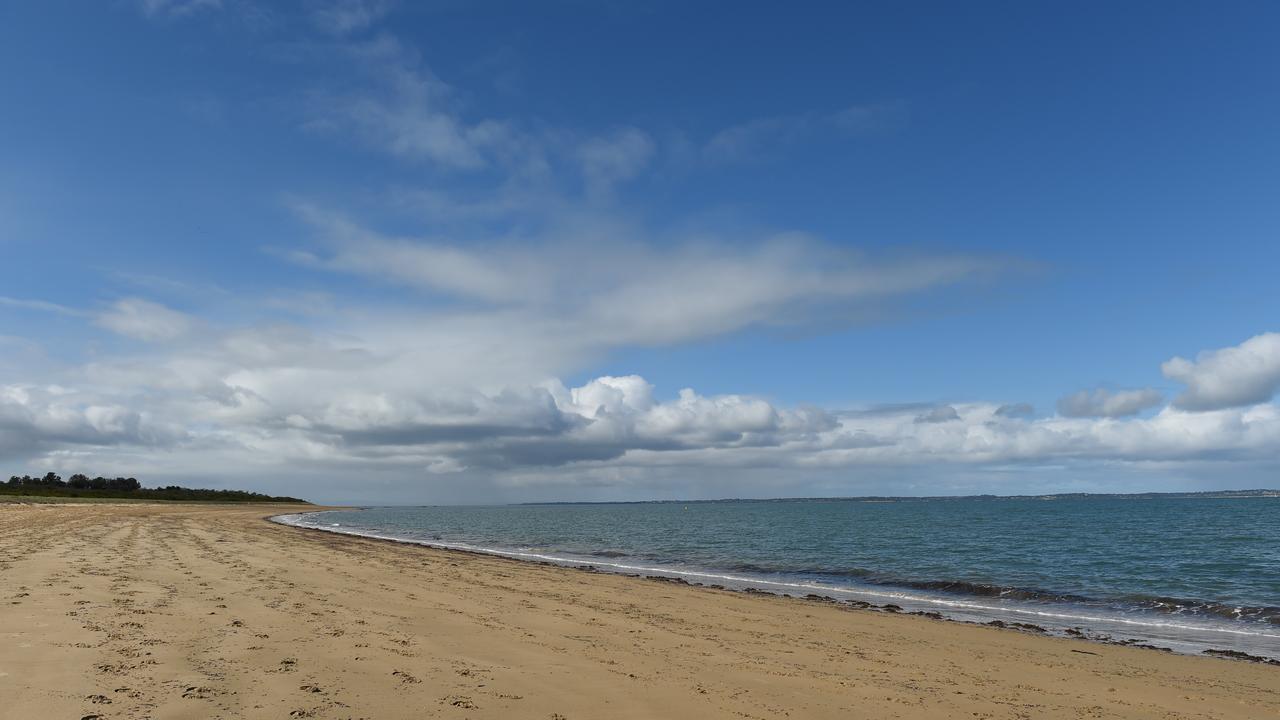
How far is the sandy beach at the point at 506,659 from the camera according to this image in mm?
8695

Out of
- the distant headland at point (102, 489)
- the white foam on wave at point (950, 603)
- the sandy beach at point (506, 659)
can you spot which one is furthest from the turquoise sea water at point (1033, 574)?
the distant headland at point (102, 489)

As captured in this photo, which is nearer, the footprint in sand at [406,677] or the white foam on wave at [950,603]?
the footprint in sand at [406,677]

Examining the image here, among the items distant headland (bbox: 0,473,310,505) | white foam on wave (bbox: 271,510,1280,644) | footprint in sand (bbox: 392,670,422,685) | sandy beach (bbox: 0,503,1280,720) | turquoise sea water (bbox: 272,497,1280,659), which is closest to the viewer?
sandy beach (bbox: 0,503,1280,720)

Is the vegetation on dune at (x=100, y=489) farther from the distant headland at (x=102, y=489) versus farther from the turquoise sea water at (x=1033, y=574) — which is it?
the turquoise sea water at (x=1033, y=574)

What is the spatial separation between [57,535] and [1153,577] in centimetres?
4969

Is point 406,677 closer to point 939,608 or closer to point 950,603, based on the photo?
point 939,608

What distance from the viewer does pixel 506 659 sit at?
37.5 ft

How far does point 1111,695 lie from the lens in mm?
11766

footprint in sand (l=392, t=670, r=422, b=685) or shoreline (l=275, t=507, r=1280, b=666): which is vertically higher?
footprint in sand (l=392, t=670, r=422, b=685)

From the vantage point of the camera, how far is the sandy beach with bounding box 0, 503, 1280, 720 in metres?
8.70

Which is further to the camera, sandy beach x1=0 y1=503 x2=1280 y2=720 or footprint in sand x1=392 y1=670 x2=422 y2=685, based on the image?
footprint in sand x1=392 y1=670 x2=422 y2=685

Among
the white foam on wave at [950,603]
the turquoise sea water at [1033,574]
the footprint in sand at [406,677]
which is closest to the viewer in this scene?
the footprint in sand at [406,677]

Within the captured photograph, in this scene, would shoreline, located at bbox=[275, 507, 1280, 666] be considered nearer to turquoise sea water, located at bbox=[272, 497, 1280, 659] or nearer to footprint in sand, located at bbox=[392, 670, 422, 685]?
turquoise sea water, located at bbox=[272, 497, 1280, 659]

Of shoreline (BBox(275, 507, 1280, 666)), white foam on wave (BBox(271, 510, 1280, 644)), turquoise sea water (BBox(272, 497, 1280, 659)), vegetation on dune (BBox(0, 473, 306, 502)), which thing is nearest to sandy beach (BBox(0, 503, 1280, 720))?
shoreline (BBox(275, 507, 1280, 666))
